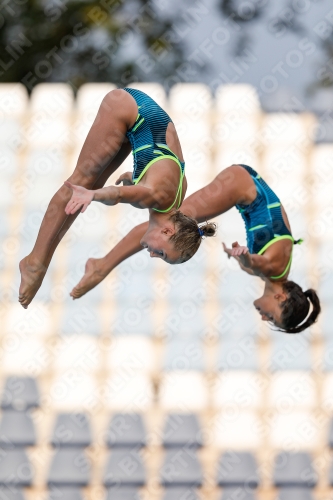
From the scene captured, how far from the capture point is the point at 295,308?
403cm

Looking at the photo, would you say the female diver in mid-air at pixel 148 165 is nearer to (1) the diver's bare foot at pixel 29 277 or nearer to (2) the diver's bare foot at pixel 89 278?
(1) the diver's bare foot at pixel 29 277

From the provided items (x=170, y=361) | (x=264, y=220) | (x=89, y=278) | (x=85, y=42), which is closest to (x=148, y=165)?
(x=264, y=220)

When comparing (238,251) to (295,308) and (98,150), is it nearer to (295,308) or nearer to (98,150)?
(295,308)

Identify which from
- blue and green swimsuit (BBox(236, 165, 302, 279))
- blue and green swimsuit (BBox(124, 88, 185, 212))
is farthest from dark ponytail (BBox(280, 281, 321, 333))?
blue and green swimsuit (BBox(124, 88, 185, 212))

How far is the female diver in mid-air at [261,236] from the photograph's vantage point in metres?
3.91

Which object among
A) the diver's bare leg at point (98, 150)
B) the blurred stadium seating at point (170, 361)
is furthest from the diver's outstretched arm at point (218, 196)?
the blurred stadium seating at point (170, 361)

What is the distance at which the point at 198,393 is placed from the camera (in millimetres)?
6020

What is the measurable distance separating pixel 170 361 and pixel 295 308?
7.33ft

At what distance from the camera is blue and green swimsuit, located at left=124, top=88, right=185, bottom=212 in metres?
3.45

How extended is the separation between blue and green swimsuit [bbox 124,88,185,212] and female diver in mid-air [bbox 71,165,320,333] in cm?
42

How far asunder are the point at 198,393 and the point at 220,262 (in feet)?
3.70

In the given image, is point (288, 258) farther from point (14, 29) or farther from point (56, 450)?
point (14, 29)

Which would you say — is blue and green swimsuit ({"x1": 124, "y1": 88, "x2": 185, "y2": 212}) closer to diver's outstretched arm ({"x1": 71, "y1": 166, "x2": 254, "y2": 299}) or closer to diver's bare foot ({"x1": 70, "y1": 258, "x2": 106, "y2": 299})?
diver's outstretched arm ({"x1": 71, "y1": 166, "x2": 254, "y2": 299})

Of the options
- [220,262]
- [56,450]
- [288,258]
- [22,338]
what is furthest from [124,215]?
[288,258]
